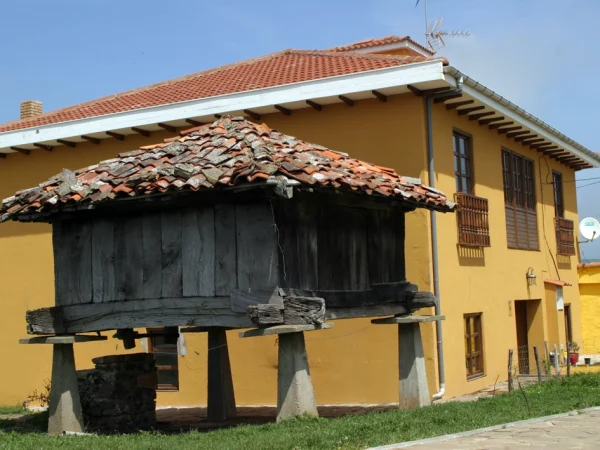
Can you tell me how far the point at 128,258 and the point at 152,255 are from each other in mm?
338

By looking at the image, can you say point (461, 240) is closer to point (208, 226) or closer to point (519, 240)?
point (519, 240)

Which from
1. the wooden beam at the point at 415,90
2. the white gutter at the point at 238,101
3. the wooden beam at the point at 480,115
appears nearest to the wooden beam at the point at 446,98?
the wooden beam at the point at 415,90

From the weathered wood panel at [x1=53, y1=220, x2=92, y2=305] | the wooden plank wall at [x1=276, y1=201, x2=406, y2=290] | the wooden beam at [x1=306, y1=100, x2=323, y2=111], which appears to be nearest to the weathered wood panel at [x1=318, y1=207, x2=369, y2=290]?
the wooden plank wall at [x1=276, y1=201, x2=406, y2=290]

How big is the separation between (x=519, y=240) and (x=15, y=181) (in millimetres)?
10121

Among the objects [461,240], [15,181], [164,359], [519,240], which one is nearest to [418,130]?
[461,240]

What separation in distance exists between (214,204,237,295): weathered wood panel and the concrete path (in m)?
2.71

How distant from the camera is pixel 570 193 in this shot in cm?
2183

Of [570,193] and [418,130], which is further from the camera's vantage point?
[570,193]

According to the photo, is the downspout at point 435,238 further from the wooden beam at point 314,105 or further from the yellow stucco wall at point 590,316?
the yellow stucco wall at point 590,316

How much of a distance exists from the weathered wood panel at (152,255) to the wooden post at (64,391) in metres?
1.17

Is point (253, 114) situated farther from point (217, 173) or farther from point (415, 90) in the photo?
point (217, 173)

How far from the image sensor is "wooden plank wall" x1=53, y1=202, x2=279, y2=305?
9.15m

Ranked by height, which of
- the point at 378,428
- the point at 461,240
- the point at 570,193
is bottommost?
the point at 378,428

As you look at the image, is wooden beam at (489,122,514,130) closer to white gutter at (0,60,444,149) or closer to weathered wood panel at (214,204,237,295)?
white gutter at (0,60,444,149)
